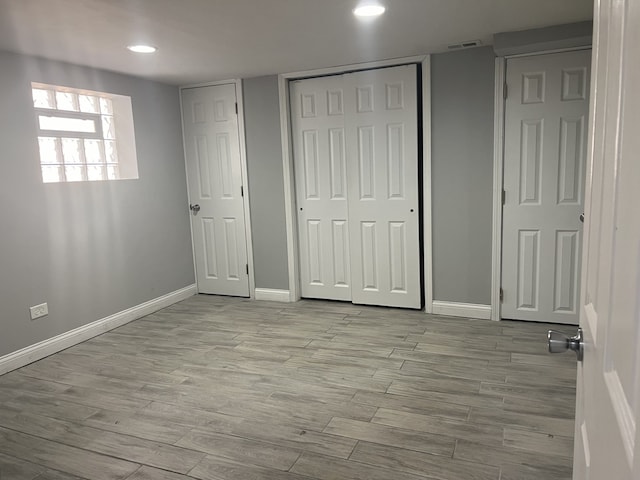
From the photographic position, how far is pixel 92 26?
2799 mm

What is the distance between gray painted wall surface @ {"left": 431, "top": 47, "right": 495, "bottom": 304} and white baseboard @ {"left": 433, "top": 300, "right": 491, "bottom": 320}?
5 cm

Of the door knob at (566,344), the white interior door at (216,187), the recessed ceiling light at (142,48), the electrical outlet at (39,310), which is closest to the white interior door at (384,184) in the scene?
the white interior door at (216,187)

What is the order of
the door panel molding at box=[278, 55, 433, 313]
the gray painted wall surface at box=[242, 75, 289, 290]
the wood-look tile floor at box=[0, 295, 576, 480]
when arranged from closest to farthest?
the wood-look tile floor at box=[0, 295, 576, 480] < the door panel molding at box=[278, 55, 433, 313] < the gray painted wall surface at box=[242, 75, 289, 290]

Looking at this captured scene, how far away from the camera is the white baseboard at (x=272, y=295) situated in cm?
479

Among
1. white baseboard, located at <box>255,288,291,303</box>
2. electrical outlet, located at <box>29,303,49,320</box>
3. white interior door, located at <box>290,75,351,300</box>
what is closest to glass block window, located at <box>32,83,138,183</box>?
electrical outlet, located at <box>29,303,49,320</box>

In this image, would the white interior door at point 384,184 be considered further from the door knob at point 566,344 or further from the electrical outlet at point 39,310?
the door knob at point 566,344

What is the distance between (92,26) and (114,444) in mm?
2350

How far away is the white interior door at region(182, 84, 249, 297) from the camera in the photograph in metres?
4.77

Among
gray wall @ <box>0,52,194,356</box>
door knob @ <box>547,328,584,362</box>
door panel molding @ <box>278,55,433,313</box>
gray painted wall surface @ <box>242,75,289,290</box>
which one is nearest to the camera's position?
door knob @ <box>547,328,584,362</box>

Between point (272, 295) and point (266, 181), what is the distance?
1.16 m

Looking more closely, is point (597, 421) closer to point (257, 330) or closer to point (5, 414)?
point (5, 414)

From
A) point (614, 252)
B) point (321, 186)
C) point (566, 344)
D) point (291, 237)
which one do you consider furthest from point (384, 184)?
point (614, 252)

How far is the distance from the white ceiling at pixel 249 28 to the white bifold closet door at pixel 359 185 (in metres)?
0.38

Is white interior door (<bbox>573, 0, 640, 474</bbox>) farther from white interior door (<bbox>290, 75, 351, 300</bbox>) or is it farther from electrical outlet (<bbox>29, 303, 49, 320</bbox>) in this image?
electrical outlet (<bbox>29, 303, 49, 320</bbox>)
